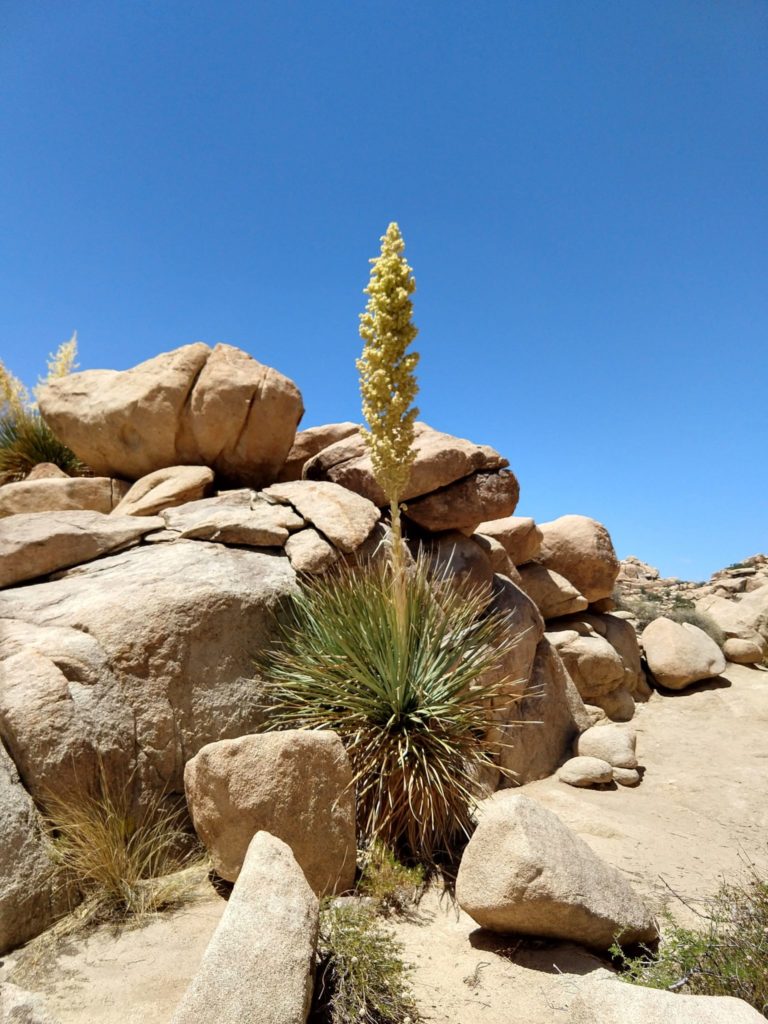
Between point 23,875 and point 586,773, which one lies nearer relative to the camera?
point 23,875

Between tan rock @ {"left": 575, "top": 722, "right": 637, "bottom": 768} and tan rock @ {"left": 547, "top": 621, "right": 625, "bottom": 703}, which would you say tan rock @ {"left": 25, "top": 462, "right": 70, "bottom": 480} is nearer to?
tan rock @ {"left": 547, "top": 621, "right": 625, "bottom": 703}

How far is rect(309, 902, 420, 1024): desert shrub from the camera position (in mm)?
3373

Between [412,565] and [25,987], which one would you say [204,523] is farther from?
[25,987]

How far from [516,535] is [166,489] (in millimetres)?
5551

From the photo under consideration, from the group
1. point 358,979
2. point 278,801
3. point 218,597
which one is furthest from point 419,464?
point 358,979

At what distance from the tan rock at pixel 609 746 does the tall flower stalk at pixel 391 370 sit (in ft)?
16.1

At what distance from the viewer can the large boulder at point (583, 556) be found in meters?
11.9

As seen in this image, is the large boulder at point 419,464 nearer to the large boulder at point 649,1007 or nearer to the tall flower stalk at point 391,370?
the tall flower stalk at point 391,370

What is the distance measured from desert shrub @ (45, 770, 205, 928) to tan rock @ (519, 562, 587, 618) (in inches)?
299

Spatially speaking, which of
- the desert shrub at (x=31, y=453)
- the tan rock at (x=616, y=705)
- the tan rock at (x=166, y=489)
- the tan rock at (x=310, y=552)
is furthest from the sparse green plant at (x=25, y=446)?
the tan rock at (x=616, y=705)

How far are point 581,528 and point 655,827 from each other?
6.09 meters

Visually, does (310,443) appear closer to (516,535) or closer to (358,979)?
(516,535)

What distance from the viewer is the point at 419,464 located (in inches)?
328

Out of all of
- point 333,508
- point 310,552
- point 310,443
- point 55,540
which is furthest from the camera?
point 310,443
